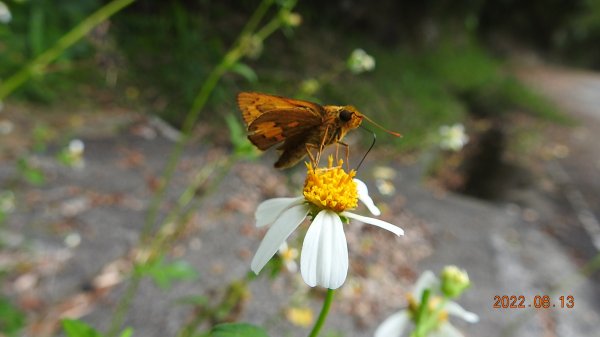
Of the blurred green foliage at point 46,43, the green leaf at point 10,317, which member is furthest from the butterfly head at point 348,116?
the blurred green foliage at point 46,43

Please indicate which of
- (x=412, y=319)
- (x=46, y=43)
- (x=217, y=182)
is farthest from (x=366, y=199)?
(x=46, y=43)

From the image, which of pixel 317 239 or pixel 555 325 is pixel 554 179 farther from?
pixel 317 239

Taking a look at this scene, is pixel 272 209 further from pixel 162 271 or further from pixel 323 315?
pixel 162 271

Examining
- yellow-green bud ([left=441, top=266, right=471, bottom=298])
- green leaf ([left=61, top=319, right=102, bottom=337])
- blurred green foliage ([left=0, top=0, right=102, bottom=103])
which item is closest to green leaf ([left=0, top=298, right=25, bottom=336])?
green leaf ([left=61, top=319, right=102, bottom=337])

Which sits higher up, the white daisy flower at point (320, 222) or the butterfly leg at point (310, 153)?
the butterfly leg at point (310, 153)

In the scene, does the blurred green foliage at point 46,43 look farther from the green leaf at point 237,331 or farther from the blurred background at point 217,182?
the green leaf at point 237,331
